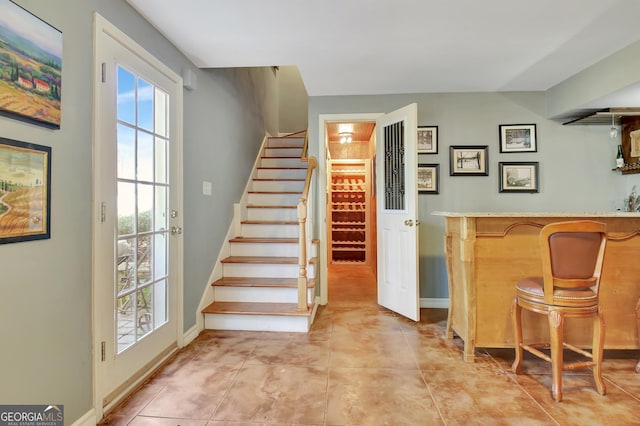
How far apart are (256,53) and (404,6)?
1203 mm

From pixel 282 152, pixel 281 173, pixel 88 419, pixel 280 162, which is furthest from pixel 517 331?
pixel 282 152

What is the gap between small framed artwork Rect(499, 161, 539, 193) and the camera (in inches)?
133

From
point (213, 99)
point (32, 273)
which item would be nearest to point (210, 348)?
point (32, 273)

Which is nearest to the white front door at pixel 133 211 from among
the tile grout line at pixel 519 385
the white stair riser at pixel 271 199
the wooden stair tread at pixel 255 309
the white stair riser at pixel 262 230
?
the wooden stair tread at pixel 255 309

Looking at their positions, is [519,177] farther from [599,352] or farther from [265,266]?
[265,266]

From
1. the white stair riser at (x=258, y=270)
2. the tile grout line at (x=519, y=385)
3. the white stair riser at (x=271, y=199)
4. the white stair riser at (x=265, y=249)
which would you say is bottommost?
the tile grout line at (x=519, y=385)

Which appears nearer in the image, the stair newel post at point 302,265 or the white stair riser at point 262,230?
the stair newel post at point 302,265

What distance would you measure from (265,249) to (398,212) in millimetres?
1463

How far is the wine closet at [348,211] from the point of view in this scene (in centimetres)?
619

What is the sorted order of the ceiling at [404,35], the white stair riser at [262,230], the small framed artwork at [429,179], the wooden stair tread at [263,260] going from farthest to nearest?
the white stair riser at [262,230], the small framed artwork at [429,179], the wooden stair tread at [263,260], the ceiling at [404,35]

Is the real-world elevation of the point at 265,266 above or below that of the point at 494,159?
below

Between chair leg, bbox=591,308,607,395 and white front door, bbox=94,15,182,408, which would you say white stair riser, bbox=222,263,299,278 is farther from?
chair leg, bbox=591,308,607,395

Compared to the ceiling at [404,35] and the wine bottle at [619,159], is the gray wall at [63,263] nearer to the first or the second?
the ceiling at [404,35]

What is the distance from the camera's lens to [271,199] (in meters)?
4.04
